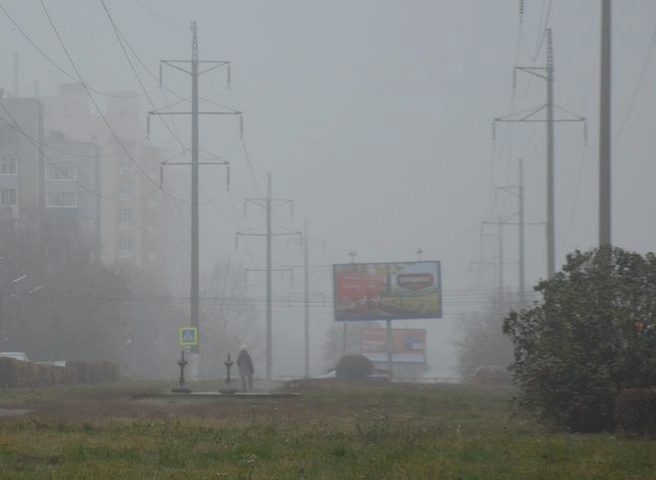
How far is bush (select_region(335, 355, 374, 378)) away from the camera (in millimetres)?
63469

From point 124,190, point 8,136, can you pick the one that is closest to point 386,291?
point 8,136

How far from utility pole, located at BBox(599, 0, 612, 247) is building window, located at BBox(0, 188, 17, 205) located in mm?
87332

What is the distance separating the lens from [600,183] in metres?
28.4

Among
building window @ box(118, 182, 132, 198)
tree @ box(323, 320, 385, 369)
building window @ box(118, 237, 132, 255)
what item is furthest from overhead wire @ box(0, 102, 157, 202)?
tree @ box(323, 320, 385, 369)

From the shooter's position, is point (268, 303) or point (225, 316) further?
point (225, 316)

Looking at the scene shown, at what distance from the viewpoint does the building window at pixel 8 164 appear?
365 ft

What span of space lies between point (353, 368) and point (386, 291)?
32.6 feet

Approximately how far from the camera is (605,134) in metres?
28.6

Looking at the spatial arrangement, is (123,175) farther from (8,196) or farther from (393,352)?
(393,352)

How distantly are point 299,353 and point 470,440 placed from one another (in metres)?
166

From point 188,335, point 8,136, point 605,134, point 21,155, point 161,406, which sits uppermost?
point 8,136

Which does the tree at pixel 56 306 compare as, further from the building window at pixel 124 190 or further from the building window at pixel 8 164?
the building window at pixel 124 190

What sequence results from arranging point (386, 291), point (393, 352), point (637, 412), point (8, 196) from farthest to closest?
point (8, 196), point (393, 352), point (386, 291), point (637, 412)

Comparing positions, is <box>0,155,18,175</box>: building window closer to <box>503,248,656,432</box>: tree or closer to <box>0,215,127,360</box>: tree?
<box>0,215,127,360</box>: tree
